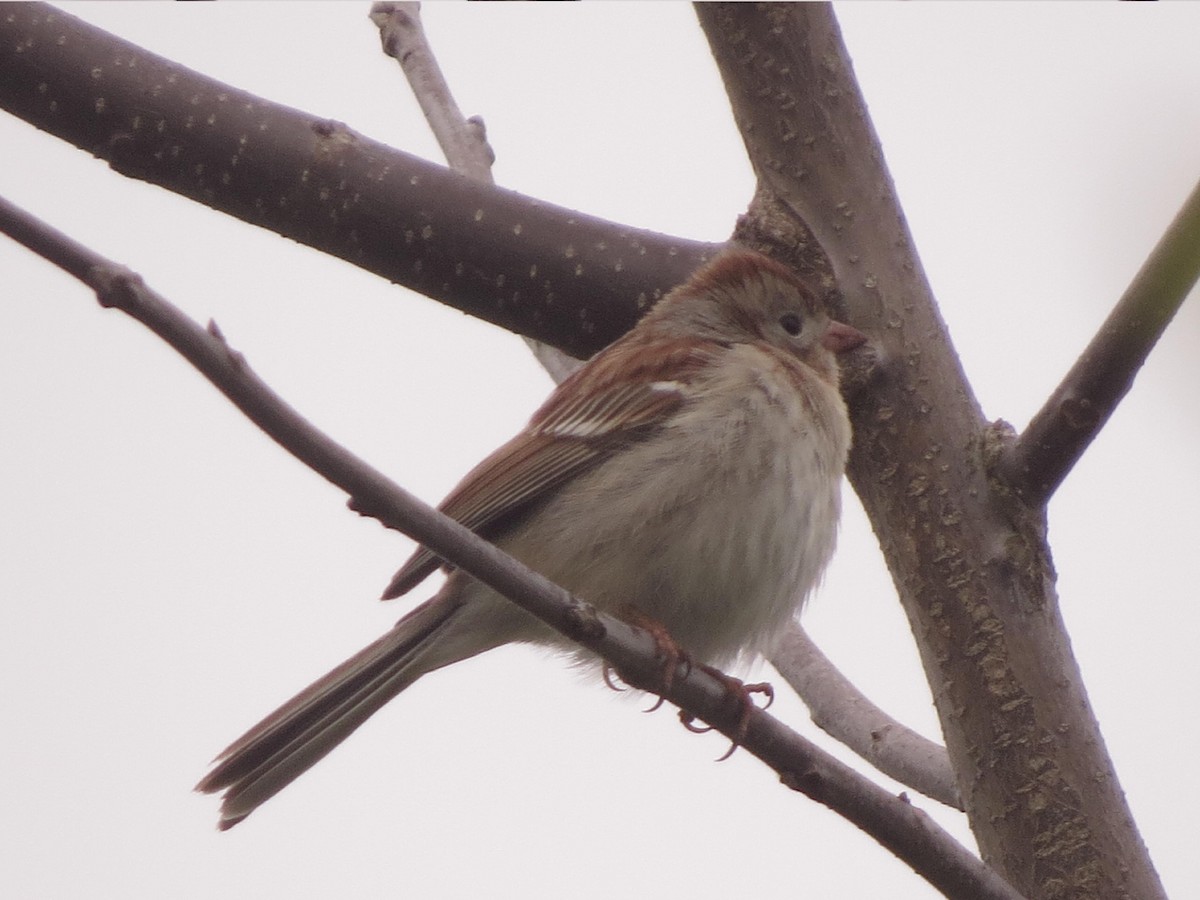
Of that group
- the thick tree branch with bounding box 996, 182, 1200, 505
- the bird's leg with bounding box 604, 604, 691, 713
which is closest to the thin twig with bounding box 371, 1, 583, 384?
the bird's leg with bounding box 604, 604, 691, 713

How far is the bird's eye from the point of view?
411 centimetres

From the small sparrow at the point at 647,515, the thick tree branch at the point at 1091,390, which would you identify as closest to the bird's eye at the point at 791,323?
the small sparrow at the point at 647,515

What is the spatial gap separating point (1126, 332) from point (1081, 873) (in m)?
1.01

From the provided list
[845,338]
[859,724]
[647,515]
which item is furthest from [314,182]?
[859,724]

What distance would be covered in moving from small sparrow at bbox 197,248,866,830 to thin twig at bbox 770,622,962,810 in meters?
0.19

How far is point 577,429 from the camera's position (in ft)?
12.7

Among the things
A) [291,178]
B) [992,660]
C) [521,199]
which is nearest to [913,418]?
[992,660]

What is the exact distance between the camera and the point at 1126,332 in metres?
2.58

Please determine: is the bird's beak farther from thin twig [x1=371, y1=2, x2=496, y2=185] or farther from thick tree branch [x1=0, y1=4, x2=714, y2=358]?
thin twig [x1=371, y1=2, x2=496, y2=185]

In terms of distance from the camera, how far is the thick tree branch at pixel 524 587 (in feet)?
6.11

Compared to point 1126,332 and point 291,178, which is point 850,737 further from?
point 291,178

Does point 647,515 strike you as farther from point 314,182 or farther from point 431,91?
point 431,91

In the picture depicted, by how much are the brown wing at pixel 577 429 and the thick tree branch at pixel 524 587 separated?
816 mm

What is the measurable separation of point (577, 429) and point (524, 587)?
1.60 m
